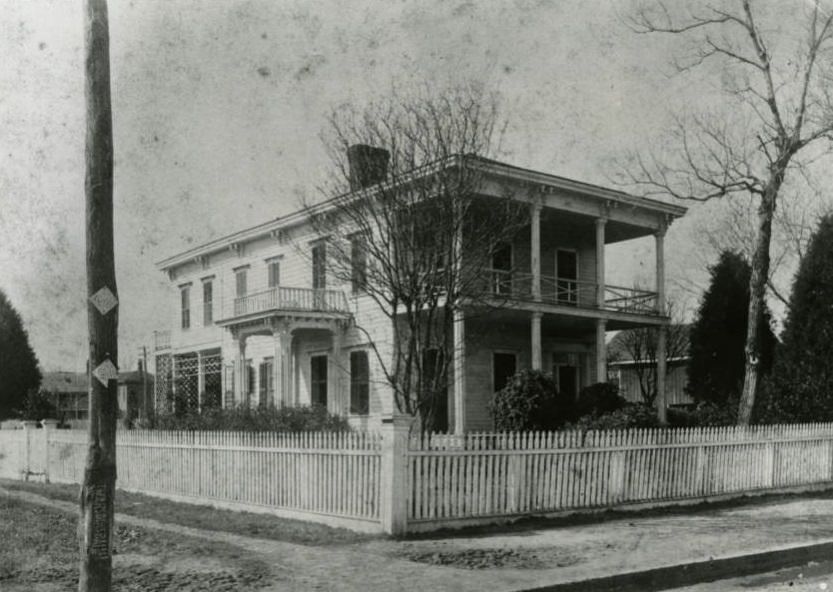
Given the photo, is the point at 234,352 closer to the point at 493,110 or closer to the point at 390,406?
the point at 390,406

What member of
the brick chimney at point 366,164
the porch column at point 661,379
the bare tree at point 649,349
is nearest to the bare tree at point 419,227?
the brick chimney at point 366,164

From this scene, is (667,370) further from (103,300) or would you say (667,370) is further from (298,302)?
(103,300)

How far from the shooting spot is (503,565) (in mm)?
8562

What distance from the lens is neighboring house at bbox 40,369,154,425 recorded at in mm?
45219

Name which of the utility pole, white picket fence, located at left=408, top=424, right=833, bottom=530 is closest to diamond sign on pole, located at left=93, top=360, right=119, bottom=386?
the utility pole

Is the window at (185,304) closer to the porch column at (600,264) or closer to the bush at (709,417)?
the porch column at (600,264)

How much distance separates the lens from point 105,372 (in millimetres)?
6668

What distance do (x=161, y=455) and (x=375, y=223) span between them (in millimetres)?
5525

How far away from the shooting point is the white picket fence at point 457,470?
10641mm

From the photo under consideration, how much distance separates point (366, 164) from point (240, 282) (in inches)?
649

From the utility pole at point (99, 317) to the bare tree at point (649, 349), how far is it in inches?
1366

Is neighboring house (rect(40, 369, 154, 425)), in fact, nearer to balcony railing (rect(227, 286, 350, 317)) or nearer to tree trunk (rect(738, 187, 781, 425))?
balcony railing (rect(227, 286, 350, 317))

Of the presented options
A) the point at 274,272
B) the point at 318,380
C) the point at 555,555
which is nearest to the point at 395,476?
the point at 555,555

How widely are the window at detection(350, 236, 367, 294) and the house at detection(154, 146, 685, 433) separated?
18.2 ft
